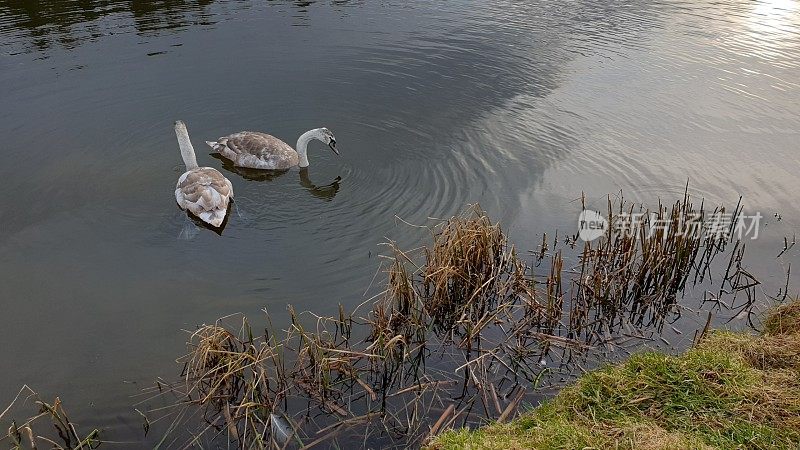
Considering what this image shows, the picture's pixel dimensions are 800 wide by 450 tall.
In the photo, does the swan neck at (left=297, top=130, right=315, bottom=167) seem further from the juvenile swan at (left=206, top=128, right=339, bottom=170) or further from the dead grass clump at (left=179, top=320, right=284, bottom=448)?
the dead grass clump at (left=179, top=320, right=284, bottom=448)

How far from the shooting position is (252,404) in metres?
6.38

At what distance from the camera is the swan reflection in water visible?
38.6 feet

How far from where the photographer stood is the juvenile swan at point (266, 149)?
40.6ft

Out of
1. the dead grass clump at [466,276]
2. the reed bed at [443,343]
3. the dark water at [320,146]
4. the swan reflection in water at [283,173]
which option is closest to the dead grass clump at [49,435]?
the dark water at [320,146]

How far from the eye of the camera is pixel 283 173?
12.7 m

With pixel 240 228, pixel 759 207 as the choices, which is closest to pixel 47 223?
pixel 240 228

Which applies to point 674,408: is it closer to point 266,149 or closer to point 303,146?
point 303,146

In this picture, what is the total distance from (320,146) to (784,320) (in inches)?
375

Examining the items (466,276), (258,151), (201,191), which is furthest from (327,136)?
(466,276)

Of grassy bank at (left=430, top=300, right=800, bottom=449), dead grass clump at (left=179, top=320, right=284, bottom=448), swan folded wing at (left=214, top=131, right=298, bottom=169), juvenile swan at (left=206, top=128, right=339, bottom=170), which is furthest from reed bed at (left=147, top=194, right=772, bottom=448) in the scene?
swan folded wing at (left=214, top=131, right=298, bottom=169)

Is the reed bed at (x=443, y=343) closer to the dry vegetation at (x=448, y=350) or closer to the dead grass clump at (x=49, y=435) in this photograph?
the dry vegetation at (x=448, y=350)

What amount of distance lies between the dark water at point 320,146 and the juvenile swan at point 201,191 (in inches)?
13.9

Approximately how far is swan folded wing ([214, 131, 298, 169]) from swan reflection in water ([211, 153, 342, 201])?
6.9 inches

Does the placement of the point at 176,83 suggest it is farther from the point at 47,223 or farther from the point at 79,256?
the point at 79,256
